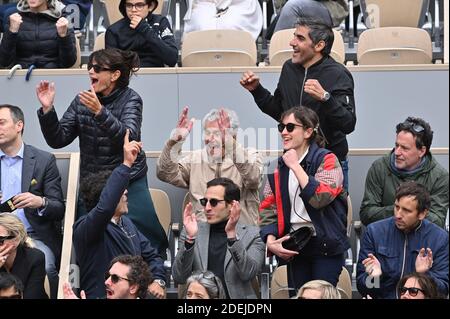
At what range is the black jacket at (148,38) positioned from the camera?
12023mm

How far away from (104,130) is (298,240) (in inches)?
61.6

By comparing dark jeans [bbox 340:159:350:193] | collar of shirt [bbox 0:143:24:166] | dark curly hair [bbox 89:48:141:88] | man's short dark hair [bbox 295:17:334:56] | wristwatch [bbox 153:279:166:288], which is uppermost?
man's short dark hair [bbox 295:17:334:56]

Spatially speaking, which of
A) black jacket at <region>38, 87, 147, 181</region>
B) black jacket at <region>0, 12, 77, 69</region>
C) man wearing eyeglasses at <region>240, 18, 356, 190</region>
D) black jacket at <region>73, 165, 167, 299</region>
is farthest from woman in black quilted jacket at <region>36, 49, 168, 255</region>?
black jacket at <region>0, 12, 77, 69</region>

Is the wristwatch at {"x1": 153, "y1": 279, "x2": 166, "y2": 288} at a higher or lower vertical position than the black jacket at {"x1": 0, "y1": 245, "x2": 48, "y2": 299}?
lower

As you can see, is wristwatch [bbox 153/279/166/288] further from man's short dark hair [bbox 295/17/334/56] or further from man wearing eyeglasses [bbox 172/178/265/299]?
man's short dark hair [bbox 295/17/334/56]

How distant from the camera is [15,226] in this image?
10047 millimetres

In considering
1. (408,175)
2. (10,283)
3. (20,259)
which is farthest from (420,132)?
(10,283)

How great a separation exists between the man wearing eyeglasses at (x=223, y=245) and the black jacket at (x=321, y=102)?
826 millimetres

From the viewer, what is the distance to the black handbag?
991cm

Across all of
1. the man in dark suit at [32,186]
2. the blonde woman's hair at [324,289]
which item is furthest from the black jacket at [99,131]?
the blonde woman's hair at [324,289]

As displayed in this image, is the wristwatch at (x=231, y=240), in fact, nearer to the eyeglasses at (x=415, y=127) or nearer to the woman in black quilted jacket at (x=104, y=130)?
the woman in black quilted jacket at (x=104, y=130)

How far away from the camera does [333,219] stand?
32.9 feet

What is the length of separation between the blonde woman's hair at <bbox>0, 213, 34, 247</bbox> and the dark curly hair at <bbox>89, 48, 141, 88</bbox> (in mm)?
1284

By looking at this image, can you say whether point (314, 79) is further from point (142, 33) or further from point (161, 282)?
point (142, 33)
